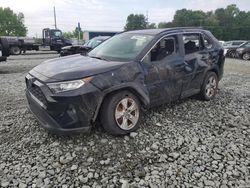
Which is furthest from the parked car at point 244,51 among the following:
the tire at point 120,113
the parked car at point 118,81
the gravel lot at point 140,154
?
the tire at point 120,113

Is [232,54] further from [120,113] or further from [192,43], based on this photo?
[120,113]

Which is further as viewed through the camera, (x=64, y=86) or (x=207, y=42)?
(x=207, y=42)

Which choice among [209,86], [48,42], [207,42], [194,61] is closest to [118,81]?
[194,61]

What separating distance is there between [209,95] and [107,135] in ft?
10.0

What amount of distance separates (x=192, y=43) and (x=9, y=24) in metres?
75.2

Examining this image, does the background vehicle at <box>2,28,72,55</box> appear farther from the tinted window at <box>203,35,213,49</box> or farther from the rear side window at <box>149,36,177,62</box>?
the rear side window at <box>149,36,177,62</box>

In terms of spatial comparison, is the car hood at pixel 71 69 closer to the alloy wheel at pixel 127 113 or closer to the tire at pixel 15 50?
the alloy wheel at pixel 127 113

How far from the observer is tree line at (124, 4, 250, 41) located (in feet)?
241

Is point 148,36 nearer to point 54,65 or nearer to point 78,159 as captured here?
point 54,65

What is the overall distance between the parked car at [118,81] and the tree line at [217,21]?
73.4 metres

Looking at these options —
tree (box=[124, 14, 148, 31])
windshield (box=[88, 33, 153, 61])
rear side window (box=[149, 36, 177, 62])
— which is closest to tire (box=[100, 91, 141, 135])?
windshield (box=[88, 33, 153, 61])

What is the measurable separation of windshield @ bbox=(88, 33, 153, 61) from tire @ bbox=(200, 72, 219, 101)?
197cm

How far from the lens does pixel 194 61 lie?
508 cm

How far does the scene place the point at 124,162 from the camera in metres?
3.20
